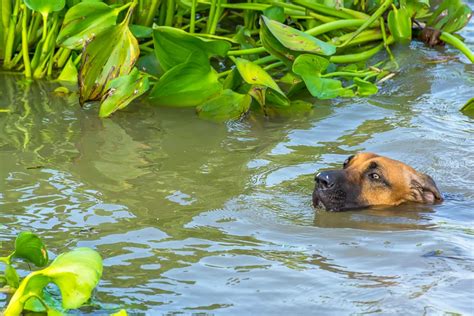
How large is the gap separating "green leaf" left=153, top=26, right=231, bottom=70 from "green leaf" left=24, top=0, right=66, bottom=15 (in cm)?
79

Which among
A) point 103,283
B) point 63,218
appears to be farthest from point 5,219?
point 103,283

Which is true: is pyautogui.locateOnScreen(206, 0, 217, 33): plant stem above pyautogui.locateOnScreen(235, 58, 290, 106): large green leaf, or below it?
above

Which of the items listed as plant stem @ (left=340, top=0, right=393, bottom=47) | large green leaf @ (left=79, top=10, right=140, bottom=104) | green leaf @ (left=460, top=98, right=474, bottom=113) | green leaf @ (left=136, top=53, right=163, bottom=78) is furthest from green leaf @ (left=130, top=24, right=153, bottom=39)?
A: green leaf @ (left=460, top=98, right=474, bottom=113)

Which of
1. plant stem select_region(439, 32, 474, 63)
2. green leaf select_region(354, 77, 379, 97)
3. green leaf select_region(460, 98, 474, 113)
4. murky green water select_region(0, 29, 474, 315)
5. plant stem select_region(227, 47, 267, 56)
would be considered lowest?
murky green water select_region(0, 29, 474, 315)

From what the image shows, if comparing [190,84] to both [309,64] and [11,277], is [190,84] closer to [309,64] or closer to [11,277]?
[309,64]

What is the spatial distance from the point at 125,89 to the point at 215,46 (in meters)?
0.87

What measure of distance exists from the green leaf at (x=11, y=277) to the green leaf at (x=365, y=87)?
4.29 metres

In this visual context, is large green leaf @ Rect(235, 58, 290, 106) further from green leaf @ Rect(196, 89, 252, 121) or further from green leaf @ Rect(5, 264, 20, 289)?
green leaf @ Rect(5, 264, 20, 289)

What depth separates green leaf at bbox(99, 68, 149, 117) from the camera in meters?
7.80

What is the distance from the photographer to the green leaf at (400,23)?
30.8ft

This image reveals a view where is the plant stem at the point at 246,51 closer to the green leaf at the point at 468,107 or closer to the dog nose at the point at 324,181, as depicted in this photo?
the green leaf at the point at 468,107

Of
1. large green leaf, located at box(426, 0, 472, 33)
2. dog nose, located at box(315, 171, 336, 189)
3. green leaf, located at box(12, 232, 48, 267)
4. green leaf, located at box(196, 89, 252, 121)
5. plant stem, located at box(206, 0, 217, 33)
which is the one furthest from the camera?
large green leaf, located at box(426, 0, 472, 33)

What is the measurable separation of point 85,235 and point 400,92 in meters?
4.30

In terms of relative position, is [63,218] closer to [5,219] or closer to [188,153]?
[5,219]
